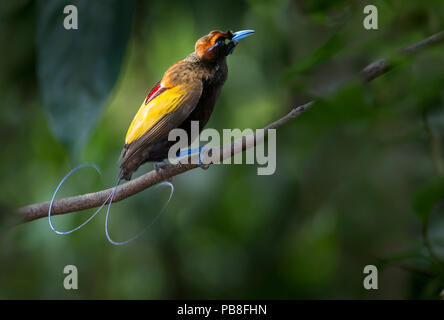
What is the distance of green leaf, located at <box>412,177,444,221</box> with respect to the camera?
429 millimetres

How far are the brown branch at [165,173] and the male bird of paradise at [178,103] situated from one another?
1 cm

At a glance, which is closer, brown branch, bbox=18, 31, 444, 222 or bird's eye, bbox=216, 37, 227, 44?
brown branch, bbox=18, 31, 444, 222

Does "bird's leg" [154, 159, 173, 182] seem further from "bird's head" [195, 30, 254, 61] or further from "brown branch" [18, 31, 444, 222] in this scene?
"bird's head" [195, 30, 254, 61]

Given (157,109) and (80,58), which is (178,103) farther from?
(80,58)

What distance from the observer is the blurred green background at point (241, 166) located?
57 centimetres

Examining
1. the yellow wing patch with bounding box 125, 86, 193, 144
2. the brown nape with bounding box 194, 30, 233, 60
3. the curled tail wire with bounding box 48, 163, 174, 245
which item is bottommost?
the curled tail wire with bounding box 48, 163, 174, 245

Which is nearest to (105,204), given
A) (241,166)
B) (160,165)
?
(160,165)

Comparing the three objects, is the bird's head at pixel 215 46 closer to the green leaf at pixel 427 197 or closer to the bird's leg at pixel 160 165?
the bird's leg at pixel 160 165

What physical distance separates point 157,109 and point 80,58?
19cm

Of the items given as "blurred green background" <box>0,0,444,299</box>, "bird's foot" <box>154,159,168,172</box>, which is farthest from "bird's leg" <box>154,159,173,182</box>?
"blurred green background" <box>0,0,444,299</box>

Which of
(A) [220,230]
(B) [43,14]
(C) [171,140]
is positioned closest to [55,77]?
(B) [43,14]

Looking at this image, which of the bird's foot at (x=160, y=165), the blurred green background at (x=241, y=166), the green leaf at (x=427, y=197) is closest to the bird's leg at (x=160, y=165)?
the bird's foot at (x=160, y=165)

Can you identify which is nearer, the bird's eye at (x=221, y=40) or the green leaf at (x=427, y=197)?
the green leaf at (x=427, y=197)

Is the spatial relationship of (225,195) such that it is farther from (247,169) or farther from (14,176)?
(14,176)
